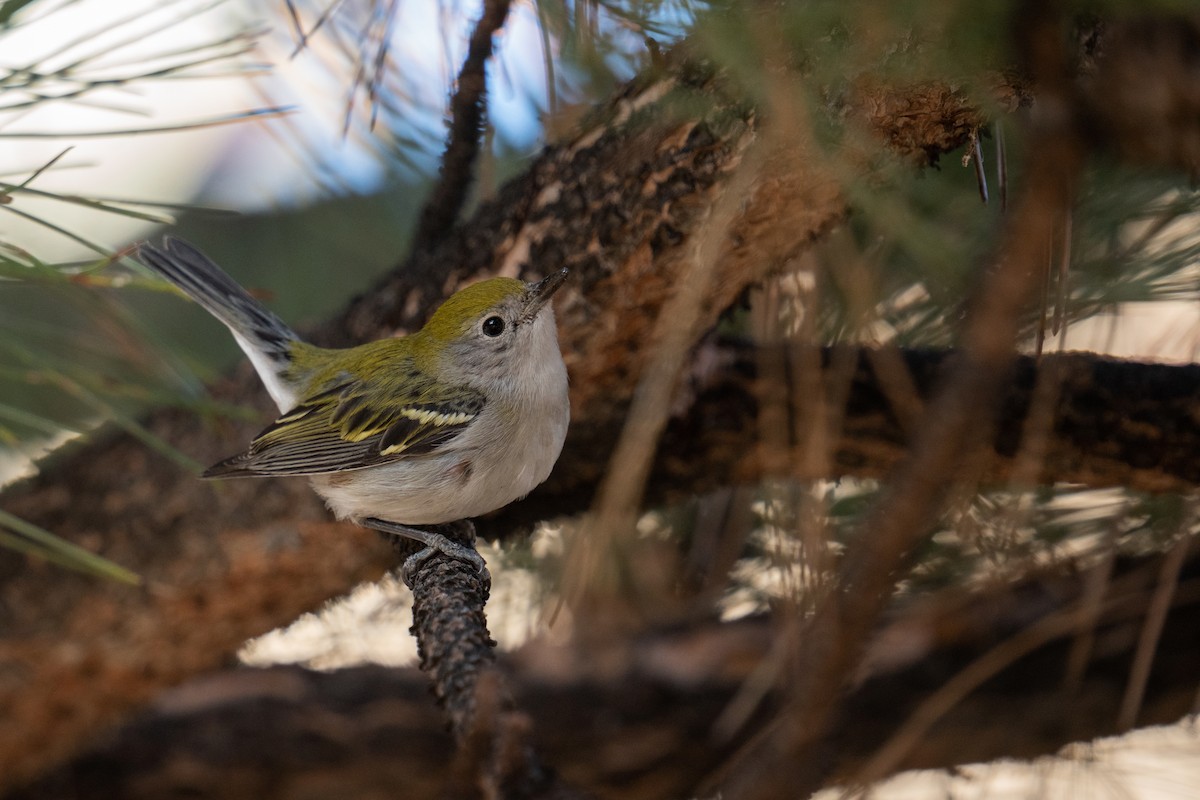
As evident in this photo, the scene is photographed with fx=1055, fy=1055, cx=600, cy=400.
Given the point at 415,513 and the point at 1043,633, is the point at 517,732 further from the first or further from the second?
the point at 1043,633

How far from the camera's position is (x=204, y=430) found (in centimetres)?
232

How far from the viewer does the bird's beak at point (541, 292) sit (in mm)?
1854

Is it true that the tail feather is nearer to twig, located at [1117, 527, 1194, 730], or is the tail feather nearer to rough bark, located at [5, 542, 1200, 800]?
rough bark, located at [5, 542, 1200, 800]

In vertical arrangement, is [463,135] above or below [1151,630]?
above

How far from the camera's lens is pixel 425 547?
2000 mm

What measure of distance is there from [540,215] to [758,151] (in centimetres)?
67

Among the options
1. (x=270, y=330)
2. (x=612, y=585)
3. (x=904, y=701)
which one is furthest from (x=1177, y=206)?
(x=270, y=330)

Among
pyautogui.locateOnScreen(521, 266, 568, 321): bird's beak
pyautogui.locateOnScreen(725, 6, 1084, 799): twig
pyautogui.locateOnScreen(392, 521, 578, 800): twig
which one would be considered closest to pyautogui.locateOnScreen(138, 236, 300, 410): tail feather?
pyautogui.locateOnScreen(521, 266, 568, 321): bird's beak

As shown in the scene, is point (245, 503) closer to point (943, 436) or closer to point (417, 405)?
point (417, 405)

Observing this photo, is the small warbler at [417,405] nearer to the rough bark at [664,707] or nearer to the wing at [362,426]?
the wing at [362,426]

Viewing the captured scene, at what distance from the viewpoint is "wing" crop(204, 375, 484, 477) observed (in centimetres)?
216

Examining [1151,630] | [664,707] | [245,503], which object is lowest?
[1151,630]

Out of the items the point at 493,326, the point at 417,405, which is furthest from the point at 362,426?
the point at 493,326

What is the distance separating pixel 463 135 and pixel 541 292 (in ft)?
1.28
